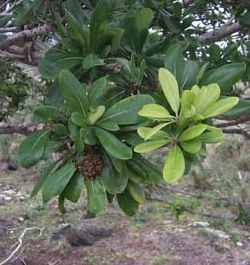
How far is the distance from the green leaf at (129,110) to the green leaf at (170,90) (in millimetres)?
98

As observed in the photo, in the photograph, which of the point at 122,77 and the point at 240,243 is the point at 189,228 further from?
the point at 122,77

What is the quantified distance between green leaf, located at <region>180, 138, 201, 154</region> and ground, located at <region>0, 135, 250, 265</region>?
76.5 inches

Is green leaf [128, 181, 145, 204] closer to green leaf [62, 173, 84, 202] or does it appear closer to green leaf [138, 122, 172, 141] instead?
green leaf [62, 173, 84, 202]

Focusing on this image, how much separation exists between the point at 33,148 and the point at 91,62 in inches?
7.3

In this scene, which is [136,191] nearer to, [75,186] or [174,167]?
[75,186]

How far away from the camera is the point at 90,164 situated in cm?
88

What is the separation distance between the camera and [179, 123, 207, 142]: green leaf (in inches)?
26.0

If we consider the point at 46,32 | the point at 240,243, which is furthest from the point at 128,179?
the point at 240,243

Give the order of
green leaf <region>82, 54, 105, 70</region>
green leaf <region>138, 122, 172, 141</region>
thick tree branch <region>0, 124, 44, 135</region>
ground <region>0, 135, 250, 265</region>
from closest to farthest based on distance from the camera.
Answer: green leaf <region>138, 122, 172, 141</region>, green leaf <region>82, 54, 105, 70</region>, thick tree branch <region>0, 124, 44, 135</region>, ground <region>0, 135, 250, 265</region>

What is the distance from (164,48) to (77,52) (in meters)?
0.19

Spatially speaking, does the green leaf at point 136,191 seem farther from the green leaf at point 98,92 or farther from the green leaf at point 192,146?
the green leaf at point 192,146

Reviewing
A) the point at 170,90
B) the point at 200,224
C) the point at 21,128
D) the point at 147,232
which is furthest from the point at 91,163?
the point at 200,224

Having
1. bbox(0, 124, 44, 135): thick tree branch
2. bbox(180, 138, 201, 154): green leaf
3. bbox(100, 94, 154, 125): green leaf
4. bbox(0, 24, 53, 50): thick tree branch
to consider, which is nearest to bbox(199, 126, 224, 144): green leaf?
bbox(180, 138, 201, 154): green leaf

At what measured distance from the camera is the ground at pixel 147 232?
3.14 meters
